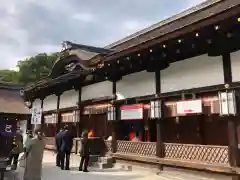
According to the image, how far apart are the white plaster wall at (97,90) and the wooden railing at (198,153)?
4.72 metres

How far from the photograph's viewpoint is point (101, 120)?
51.0 ft

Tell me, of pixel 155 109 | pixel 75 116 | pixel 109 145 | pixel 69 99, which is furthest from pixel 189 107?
pixel 69 99

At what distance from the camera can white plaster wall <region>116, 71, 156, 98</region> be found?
1142 centimetres

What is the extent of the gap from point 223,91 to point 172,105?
2.22 metres

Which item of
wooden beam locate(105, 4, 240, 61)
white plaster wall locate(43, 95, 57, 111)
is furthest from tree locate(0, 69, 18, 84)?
wooden beam locate(105, 4, 240, 61)

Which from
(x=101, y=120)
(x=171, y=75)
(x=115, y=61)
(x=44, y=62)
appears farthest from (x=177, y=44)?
(x=44, y=62)

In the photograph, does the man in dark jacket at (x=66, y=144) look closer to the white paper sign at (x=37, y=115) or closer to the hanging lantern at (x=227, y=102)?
the white paper sign at (x=37, y=115)

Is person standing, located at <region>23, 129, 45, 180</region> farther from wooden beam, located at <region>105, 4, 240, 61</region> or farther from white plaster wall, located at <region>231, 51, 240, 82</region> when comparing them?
white plaster wall, located at <region>231, 51, 240, 82</region>

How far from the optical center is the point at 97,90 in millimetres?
14891

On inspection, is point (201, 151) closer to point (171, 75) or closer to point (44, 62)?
point (171, 75)

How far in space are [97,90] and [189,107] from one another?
21.3ft

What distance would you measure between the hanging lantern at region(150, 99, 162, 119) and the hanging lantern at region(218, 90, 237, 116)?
2607 mm

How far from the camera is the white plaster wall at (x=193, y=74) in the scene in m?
8.93

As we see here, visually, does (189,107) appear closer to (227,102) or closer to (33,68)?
(227,102)
